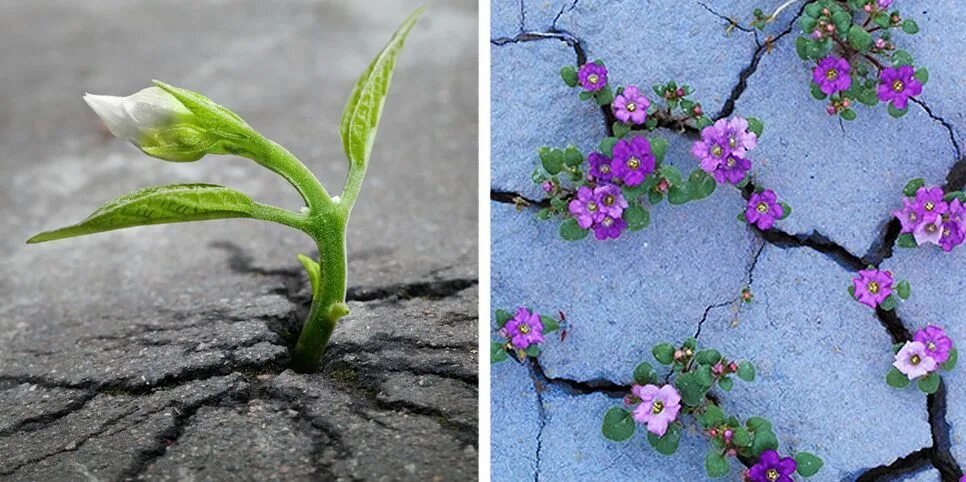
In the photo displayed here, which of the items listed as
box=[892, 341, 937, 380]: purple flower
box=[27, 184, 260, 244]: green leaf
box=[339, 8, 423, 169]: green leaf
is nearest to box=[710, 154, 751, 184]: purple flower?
box=[892, 341, 937, 380]: purple flower

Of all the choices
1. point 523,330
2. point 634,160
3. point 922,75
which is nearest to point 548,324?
point 523,330

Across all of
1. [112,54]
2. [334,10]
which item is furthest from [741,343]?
[112,54]

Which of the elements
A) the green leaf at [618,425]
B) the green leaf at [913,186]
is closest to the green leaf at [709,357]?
the green leaf at [618,425]

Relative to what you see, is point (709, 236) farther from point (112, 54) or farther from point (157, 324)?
point (112, 54)

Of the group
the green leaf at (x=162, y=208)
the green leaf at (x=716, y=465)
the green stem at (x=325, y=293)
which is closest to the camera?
the green leaf at (x=162, y=208)

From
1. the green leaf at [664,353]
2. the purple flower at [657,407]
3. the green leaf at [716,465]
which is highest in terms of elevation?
the green leaf at [664,353]

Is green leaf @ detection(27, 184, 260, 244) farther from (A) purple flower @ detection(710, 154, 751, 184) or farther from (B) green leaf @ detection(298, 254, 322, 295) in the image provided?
(A) purple flower @ detection(710, 154, 751, 184)

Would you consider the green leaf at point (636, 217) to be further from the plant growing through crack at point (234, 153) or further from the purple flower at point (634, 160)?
the plant growing through crack at point (234, 153)
